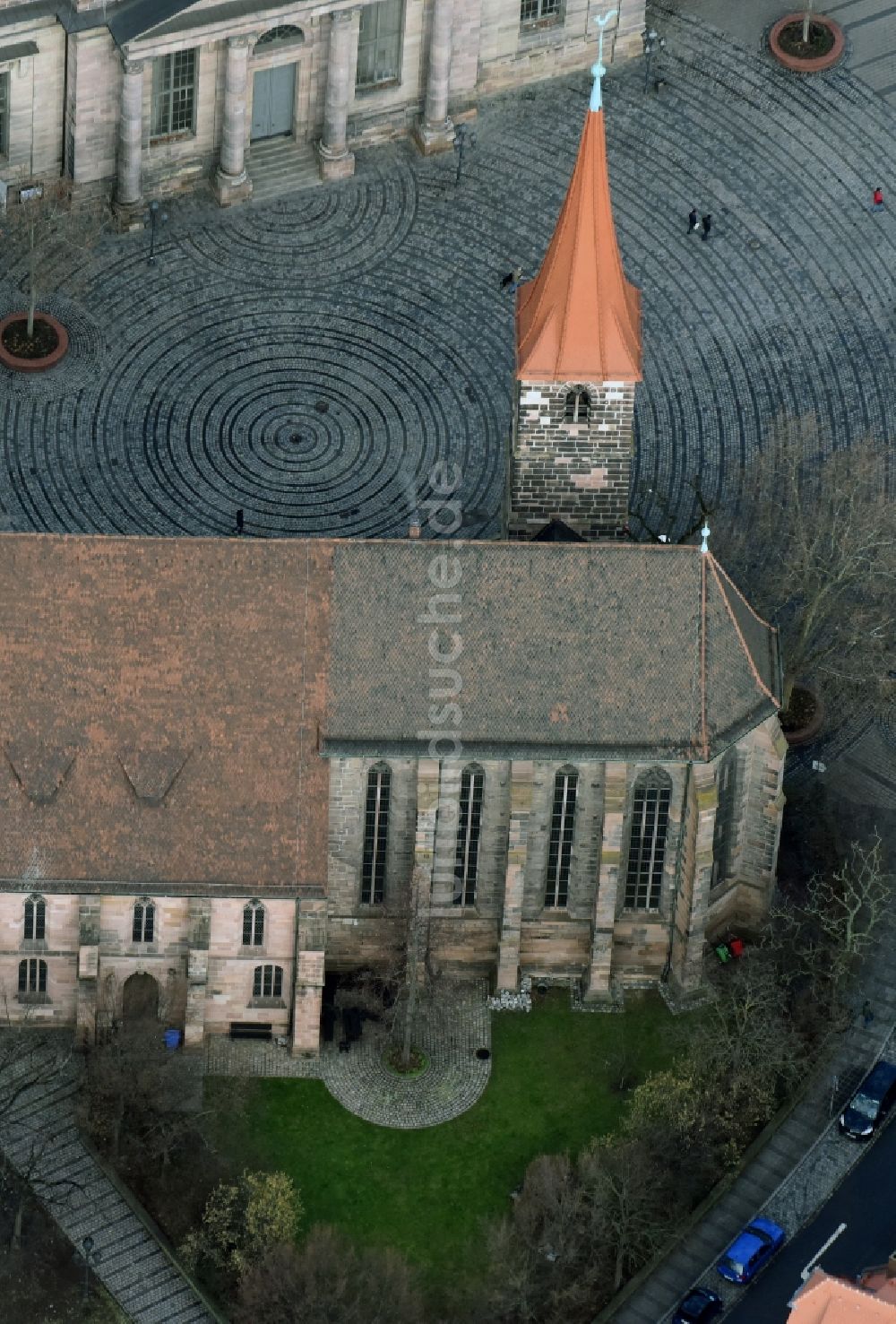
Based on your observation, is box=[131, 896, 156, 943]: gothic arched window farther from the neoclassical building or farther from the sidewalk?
the neoclassical building

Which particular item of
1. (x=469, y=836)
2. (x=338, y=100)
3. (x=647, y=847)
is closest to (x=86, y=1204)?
(x=469, y=836)

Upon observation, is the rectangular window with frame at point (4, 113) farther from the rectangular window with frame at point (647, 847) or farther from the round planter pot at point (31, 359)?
the rectangular window with frame at point (647, 847)

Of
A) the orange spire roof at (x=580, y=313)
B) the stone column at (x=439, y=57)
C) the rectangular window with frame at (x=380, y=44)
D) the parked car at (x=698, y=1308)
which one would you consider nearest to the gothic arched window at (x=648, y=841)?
the orange spire roof at (x=580, y=313)

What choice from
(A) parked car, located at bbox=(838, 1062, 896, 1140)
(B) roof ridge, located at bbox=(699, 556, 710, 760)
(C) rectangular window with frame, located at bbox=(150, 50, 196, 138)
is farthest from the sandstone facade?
(C) rectangular window with frame, located at bbox=(150, 50, 196, 138)

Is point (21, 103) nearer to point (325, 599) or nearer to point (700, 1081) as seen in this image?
point (325, 599)

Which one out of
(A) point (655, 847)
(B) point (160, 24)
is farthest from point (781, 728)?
(B) point (160, 24)

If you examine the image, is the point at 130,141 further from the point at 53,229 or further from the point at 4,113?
the point at 4,113
